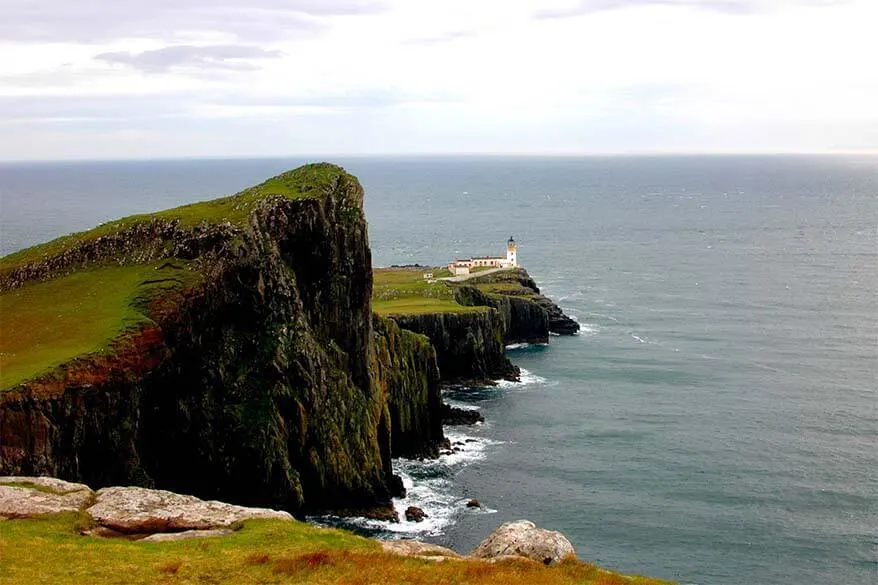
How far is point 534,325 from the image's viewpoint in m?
139

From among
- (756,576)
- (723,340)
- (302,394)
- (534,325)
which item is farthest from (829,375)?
(302,394)

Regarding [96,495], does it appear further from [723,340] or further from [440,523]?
[723,340]

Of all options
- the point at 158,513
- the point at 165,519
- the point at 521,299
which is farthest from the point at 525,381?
the point at 165,519

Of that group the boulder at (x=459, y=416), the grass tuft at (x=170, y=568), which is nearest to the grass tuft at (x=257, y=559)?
the grass tuft at (x=170, y=568)

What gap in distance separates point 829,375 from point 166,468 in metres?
77.6

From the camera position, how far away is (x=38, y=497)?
39.8 meters

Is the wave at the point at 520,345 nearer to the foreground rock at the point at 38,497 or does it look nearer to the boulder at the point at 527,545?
the foreground rock at the point at 38,497

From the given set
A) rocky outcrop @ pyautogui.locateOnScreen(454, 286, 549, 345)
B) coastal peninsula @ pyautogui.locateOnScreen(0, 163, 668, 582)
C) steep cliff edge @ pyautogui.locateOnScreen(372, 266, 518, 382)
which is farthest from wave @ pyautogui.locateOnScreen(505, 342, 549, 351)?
coastal peninsula @ pyautogui.locateOnScreen(0, 163, 668, 582)

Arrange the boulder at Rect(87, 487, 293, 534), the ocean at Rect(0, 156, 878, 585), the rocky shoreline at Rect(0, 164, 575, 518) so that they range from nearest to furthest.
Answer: the boulder at Rect(87, 487, 293, 534)
the rocky shoreline at Rect(0, 164, 575, 518)
the ocean at Rect(0, 156, 878, 585)

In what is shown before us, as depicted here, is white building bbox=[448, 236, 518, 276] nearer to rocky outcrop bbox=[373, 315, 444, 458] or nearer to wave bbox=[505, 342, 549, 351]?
wave bbox=[505, 342, 549, 351]

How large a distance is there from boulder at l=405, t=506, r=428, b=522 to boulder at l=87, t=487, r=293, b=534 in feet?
104

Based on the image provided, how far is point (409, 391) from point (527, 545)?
57.4 m

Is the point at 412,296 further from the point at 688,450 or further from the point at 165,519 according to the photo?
the point at 165,519

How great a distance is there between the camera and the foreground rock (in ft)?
126
